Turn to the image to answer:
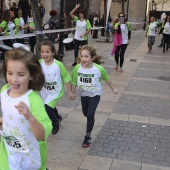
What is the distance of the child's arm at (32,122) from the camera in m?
1.77

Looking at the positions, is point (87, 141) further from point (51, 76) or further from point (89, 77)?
point (51, 76)

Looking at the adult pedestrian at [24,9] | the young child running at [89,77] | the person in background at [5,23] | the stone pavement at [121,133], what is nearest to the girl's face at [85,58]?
the young child running at [89,77]

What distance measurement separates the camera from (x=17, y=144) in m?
2.19

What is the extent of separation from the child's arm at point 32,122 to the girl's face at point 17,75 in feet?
0.85

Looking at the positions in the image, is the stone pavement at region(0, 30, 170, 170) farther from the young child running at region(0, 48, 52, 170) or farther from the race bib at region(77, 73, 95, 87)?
the young child running at region(0, 48, 52, 170)

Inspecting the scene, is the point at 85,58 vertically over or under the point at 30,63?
under

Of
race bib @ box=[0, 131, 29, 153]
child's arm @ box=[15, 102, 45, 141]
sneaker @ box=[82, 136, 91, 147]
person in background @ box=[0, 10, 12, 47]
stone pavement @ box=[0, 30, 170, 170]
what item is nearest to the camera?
child's arm @ box=[15, 102, 45, 141]

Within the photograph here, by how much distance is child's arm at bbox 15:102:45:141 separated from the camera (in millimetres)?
1771

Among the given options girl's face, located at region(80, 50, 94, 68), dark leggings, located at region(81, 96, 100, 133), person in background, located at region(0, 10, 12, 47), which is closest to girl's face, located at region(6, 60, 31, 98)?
girl's face, located at region(80, 50, 94, 68)

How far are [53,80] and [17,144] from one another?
1979mm

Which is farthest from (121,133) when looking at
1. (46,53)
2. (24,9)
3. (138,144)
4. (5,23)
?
(24,9)

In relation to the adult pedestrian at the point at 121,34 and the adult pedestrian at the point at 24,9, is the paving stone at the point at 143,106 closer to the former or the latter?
the adult pedestrian at the point at 121,34

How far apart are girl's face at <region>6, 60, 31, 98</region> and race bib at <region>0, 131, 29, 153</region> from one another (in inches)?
14.3

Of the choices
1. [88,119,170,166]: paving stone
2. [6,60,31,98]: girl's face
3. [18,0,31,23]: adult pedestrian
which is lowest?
[88,119,170,166]: paving stone
